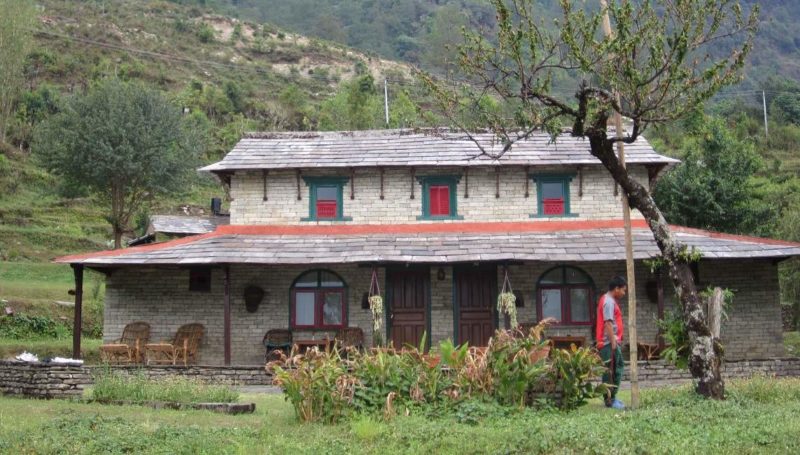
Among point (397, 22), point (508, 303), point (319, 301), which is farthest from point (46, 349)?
point (397, 22)

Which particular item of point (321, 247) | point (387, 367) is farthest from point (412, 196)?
point (387, 367)

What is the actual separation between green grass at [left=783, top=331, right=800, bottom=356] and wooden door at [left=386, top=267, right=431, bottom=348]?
986cm

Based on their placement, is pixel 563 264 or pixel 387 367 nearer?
pixel 387 367

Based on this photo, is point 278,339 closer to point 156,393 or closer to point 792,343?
point 156,393

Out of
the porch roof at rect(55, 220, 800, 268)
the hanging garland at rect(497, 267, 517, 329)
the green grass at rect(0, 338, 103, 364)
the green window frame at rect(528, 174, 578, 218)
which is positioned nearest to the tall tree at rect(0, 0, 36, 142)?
the green grass at rect(0, 338, 103, 364)

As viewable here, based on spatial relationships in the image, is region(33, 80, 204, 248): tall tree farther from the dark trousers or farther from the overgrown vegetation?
the dark trousers

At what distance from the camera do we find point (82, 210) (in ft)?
140

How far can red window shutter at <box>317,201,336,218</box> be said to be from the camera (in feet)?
73.2

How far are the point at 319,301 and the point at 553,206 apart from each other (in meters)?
6.63

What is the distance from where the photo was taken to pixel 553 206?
22.2 meters

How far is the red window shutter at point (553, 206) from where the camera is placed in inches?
872

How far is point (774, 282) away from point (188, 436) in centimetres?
1665

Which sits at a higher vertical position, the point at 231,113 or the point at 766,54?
the point at 766,54

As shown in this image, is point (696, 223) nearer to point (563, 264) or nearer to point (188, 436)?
point (563, 264)
